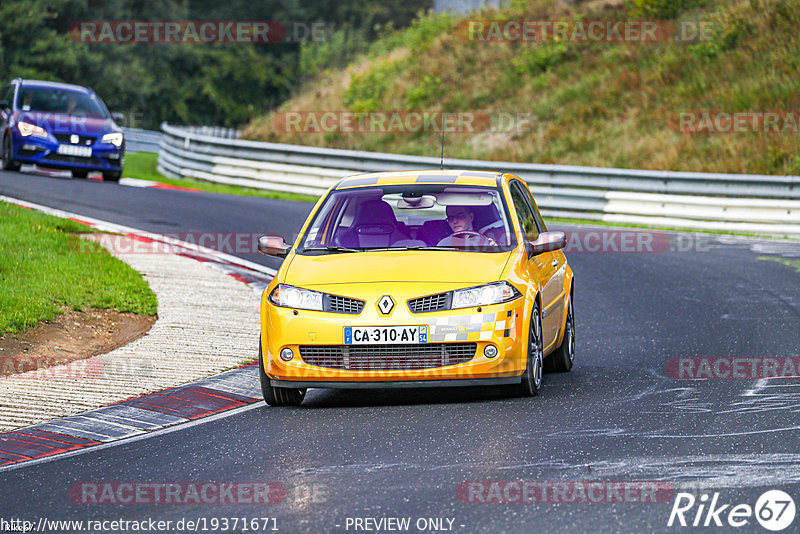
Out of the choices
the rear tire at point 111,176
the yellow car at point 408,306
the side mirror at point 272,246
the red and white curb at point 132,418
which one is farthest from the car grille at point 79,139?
the side mirror at point 272,246

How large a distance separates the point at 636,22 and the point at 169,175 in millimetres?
13083

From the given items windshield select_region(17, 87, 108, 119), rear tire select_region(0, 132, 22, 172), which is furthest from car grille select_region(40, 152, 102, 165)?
windshield select_region(17, 87, 108, 119)

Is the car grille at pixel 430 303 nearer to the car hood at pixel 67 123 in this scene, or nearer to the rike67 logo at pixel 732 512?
the rike67 logo at pixel 732 512

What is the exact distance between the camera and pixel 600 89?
30.3m

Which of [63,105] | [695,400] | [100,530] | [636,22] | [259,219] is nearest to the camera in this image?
[100,530]

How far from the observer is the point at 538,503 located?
556 centimetres

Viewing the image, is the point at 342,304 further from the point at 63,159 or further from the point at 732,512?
the point at 63,159

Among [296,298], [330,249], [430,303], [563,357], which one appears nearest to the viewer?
[430,303]

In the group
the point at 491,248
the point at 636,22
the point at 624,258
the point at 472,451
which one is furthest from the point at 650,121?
the point at 472,451

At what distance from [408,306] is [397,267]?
0.43 m

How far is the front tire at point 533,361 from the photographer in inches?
317

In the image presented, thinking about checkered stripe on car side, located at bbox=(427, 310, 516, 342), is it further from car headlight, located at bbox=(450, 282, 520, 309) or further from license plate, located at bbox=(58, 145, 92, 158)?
license plate, located at bbox=(58, 145, 92, 158)

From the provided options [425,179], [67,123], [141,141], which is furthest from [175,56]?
[425,179]

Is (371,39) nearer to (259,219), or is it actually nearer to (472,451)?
(259,219)
